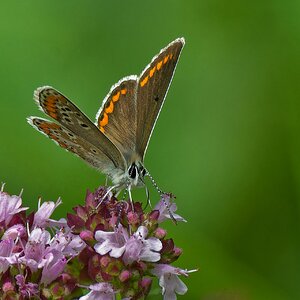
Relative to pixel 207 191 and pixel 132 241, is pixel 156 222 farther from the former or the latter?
pixel 207 191

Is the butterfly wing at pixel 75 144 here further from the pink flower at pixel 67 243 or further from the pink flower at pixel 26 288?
the pink flower at pixel 26 288

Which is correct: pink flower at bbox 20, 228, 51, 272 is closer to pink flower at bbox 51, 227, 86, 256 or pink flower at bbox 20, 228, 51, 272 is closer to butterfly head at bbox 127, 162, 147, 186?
pink flower at bbox 51, 227, 86, 256

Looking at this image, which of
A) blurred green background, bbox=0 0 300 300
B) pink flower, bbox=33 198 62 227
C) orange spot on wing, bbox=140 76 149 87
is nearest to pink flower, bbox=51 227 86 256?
pink flower, bbox=33 198 62 227

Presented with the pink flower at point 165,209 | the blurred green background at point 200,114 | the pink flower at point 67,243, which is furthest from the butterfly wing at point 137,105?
the blurred green background at point 200,114

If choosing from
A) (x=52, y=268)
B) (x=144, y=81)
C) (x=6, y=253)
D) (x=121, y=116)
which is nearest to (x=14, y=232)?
(x=6, y=253)

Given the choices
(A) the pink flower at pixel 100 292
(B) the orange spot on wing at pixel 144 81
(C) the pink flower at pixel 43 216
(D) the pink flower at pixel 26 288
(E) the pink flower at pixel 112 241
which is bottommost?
(D) the pink flower at pixel 26 288

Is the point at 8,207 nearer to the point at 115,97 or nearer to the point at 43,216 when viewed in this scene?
the point at 43,216
